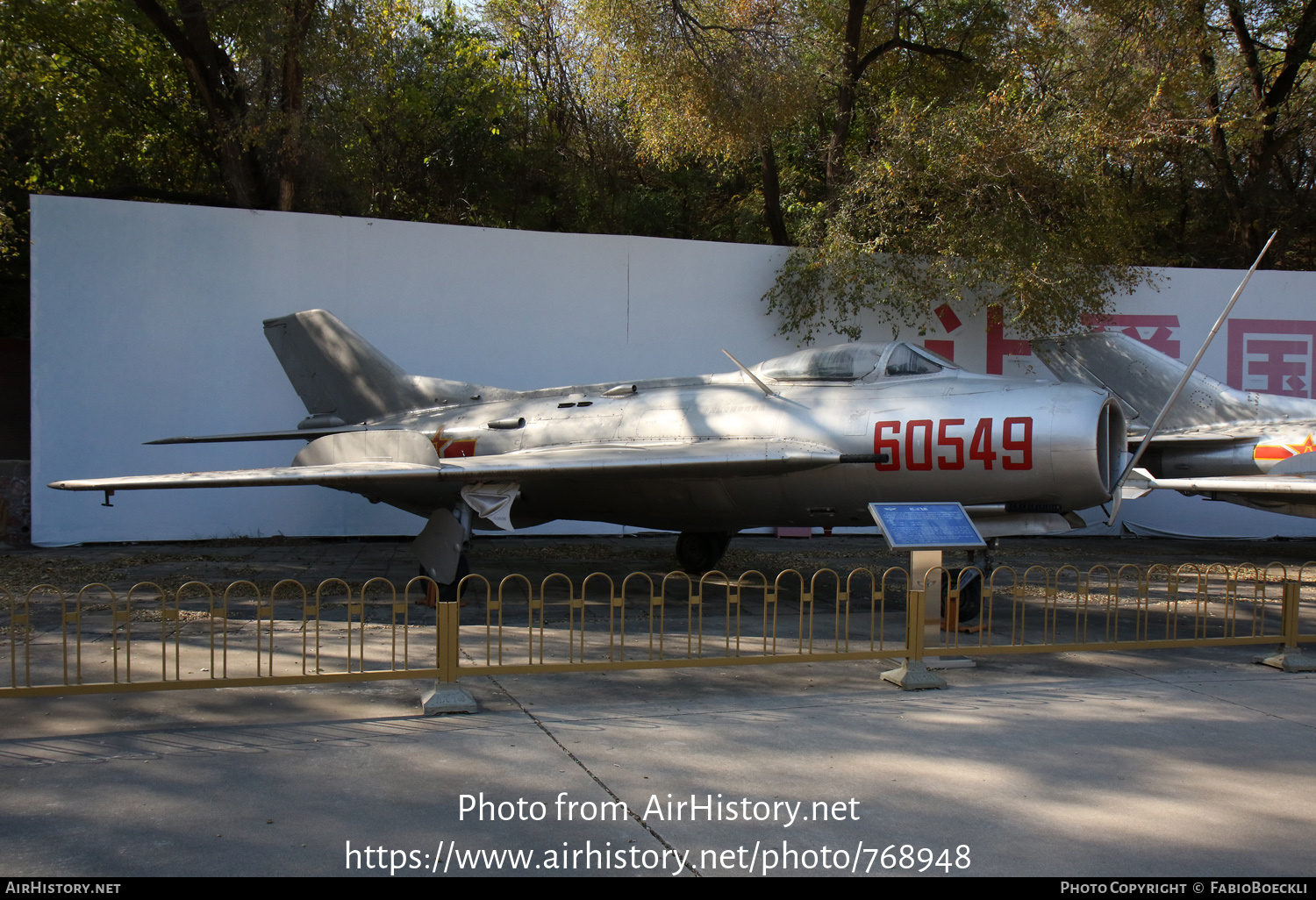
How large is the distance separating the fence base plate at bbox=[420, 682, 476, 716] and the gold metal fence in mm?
73

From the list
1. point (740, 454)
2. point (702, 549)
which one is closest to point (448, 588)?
point (740, 454)

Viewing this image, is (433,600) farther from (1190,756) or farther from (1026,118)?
(1026,118)

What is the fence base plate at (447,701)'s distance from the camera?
16.6 ft

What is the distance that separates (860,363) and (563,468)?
301 centimetres

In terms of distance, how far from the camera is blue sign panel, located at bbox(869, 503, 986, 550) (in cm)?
606

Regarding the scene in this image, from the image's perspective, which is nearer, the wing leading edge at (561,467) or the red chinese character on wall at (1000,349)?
the wing leading edge at (561,467)

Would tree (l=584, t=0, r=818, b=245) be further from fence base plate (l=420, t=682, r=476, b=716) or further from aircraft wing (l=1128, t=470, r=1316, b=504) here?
fence base plate (l=420, t=682, r=476, b=716)

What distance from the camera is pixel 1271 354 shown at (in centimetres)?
1562

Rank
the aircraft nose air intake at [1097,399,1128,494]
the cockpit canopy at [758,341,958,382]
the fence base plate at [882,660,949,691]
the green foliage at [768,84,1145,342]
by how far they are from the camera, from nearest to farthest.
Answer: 1. the fence base plate at [882,660,949,691]
2. the aircraft nose air intake at [1097,399,1128,494]
3. the cockpit canopy at [758,341,958,382]
4. the green foliage at [768,84,1145,342]

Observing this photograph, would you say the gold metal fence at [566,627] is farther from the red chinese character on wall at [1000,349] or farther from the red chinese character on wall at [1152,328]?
the red chinese character on wall at [1152,328]

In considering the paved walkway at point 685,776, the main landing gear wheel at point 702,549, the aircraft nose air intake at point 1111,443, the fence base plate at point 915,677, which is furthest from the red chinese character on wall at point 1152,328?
the fence base plate at point 915,677

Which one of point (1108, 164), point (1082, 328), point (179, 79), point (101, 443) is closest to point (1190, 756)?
point (1082, 328)

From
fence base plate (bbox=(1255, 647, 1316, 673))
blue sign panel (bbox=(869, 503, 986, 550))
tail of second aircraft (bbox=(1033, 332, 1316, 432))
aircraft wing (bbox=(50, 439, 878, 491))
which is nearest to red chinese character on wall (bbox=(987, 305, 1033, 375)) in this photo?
tail of second aircraft (bbox=(1033, 332, 1316, 432))

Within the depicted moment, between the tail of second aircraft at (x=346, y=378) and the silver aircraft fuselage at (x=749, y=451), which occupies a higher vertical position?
the tail of second aircraft at (x=346, y=378)
